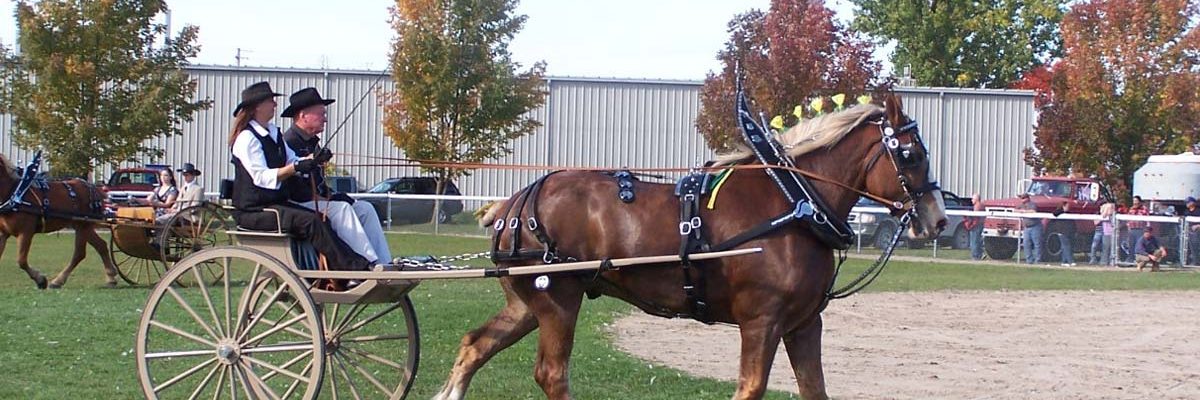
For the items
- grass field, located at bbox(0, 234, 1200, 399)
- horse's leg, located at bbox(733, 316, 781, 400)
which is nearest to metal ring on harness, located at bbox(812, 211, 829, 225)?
horse's leg, located at bbox(733, 316, 781, 400)

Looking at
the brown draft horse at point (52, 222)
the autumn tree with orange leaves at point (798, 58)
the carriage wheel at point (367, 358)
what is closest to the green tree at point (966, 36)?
the autumn tree with orange leaves at point (798, 58)

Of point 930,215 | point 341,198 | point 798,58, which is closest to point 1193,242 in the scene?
point 798,58

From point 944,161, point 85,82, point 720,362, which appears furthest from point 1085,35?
point 720,362

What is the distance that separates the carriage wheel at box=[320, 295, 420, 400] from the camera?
877 centimetres

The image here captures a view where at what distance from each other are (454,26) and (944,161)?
19.6 m

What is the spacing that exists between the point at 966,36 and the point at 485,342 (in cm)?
5189

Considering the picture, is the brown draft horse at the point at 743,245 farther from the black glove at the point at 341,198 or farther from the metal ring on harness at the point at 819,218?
the black glove at the point at 341,198

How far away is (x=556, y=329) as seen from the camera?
796 cm

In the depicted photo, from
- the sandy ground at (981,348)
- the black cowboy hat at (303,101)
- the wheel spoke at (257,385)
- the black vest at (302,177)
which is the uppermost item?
the black cowboy hat at (303,101)

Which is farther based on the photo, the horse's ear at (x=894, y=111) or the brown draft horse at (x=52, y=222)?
the brown draft horse at (x=52, y=222)

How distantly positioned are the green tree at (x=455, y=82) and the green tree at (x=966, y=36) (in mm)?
23495

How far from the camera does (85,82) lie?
108 feet

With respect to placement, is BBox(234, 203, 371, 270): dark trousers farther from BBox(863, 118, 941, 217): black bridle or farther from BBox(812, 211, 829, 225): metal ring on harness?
BBox(863, 118, 941, 217): black bridle

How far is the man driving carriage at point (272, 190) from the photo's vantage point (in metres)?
8.21
